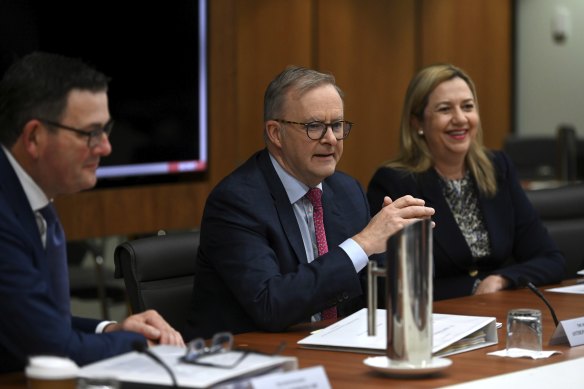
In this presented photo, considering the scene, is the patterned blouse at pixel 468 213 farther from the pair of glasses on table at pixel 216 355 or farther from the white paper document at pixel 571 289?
the pair of glasses on table at pixel 216 355

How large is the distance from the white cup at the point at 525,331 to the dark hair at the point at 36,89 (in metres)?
1.09

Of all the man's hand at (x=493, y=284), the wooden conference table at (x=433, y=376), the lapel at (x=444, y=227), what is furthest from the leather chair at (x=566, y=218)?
the wooden conference table at (x=433, y=376)

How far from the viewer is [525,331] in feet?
8.54

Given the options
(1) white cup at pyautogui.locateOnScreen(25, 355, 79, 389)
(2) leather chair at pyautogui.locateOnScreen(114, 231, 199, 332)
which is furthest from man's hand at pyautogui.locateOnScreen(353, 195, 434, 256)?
(1) white cup at pyautogui.locateOnScreen(25, 355, 79, 389)

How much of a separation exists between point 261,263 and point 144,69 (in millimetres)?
2648

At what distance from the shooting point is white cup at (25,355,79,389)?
78.3 inches

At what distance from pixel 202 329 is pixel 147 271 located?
24 centimetres

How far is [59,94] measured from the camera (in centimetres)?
237

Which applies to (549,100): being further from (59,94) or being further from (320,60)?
(59,94)

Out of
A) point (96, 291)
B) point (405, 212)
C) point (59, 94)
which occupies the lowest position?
point (96, 291)

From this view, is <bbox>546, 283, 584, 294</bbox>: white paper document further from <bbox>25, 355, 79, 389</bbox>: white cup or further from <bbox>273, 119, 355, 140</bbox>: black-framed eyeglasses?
<bbox>25, 355, 79, 389</bbox>: white cup

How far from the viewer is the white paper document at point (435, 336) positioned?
2.53m

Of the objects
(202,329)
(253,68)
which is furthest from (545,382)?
(253,68)

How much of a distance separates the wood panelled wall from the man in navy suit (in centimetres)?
307
